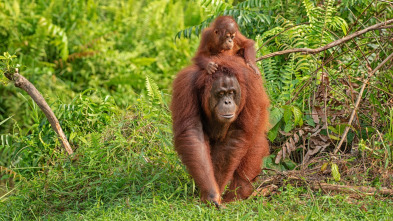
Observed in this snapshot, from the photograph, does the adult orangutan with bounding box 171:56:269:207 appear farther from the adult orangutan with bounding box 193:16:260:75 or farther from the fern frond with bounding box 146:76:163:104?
the fern frond with bounding box 146:76:163:104

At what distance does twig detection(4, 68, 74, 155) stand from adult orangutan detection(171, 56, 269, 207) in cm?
136

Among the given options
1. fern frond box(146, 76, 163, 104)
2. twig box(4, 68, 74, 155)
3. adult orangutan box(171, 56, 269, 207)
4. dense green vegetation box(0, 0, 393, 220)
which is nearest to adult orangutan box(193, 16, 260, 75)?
adult orangutan box(171, 56, 269, 207)

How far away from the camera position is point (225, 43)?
4.93 metres

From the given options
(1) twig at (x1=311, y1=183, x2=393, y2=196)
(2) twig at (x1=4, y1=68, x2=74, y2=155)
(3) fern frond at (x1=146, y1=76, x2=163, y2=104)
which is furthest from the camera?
(3) fern frond at (x1=146, y1=76, x2=163, y2=104)

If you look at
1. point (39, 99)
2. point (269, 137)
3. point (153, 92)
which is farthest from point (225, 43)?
point (39, 99)

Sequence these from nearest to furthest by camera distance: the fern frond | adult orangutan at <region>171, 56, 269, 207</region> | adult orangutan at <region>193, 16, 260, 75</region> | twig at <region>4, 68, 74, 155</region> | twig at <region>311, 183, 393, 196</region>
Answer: adult orangutan at <region>171, 56, 269, 207</region> → twig at <region>311, 183, 393, 196</region> → adult orangutan at <region>193, 16, 260, 75</region> → twig at <region>4, 68, 74, 155</region> → the fern frond

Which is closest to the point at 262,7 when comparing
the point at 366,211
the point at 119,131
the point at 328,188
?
the point at 119,131

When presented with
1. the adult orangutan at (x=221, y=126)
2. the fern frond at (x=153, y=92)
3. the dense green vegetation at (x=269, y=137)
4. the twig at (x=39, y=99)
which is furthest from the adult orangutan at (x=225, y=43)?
the twig at (x=39, y=99)

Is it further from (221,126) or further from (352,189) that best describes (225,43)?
(352,189)

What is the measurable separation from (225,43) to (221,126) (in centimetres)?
75

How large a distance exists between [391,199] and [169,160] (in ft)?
6.07

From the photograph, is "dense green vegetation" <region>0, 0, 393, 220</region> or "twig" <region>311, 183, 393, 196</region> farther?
"twig" <region>311, 183, 393, 196</region>

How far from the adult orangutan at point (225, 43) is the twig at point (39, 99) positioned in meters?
1.46

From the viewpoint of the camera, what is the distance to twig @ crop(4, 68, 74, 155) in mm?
5113
